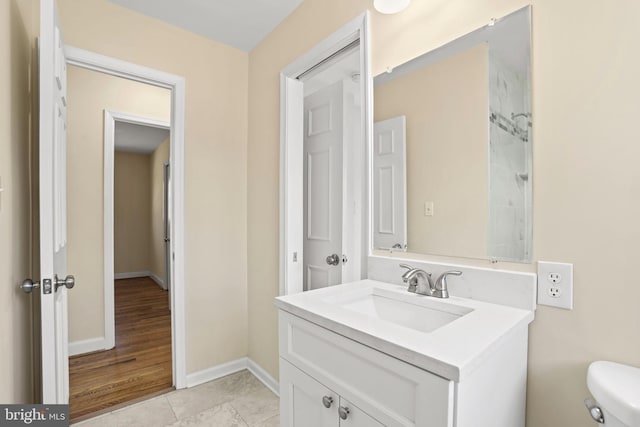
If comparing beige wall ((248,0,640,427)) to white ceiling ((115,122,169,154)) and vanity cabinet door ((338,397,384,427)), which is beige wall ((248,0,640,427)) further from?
white ceiling ((115,122,169,154))

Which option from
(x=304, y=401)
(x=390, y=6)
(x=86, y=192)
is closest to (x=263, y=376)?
(x=304, y=401)

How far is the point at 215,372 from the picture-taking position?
230 cm

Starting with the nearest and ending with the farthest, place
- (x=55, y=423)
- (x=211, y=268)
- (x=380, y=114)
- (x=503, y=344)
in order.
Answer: (x=503, y=344) → (x=55, y=423) → (x=380, y=114) → (x=211, y=268)

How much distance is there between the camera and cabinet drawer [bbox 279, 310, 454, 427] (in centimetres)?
67

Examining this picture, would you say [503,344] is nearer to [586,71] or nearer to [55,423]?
[586,71]

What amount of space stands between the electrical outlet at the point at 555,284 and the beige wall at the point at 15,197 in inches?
67.3

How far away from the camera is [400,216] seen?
136 cm

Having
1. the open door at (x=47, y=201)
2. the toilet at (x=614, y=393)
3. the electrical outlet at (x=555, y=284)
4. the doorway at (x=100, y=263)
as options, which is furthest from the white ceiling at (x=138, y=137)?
the toilet at (x=614, y=393)

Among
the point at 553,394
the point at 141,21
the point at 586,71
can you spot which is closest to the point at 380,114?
the point at 586,71

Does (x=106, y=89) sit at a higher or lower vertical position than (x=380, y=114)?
higher

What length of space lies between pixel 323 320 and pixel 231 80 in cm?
211

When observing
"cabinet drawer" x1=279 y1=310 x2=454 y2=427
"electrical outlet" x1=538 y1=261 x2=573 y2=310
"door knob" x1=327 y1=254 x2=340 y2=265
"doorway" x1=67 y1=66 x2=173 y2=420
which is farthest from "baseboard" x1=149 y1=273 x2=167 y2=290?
"electrical outlet" x1=538 y1=261 x2=573 y2=310

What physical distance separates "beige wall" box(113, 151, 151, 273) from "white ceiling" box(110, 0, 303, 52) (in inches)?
184

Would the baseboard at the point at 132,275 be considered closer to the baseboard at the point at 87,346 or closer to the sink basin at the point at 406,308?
the baseboard at the point at 87,346
